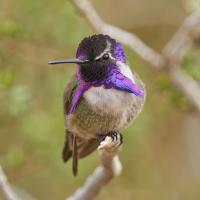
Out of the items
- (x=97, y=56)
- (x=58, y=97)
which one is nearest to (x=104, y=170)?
(x=97, y=56)

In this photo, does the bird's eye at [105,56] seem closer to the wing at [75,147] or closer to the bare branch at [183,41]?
the wing at [75,147]

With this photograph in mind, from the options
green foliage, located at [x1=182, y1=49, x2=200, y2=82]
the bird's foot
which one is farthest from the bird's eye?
green foliage, located at [x1=182, y1=49, x2=200, y2=82]

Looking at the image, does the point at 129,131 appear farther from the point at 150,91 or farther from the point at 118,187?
the point at 118,187

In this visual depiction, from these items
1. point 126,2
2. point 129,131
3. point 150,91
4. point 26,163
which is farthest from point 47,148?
point 126,2

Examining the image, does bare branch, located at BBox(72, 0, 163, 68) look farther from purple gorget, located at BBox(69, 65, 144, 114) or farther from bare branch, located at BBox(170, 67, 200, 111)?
purple gorget, located at BBox(69, 65, 144, 114)

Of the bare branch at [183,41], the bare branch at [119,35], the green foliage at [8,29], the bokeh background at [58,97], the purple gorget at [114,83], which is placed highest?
the purple gorget at [114,83]

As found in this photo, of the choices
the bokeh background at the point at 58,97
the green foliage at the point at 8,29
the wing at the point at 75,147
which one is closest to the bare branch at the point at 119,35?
the bokeh background at the point at 58,97
